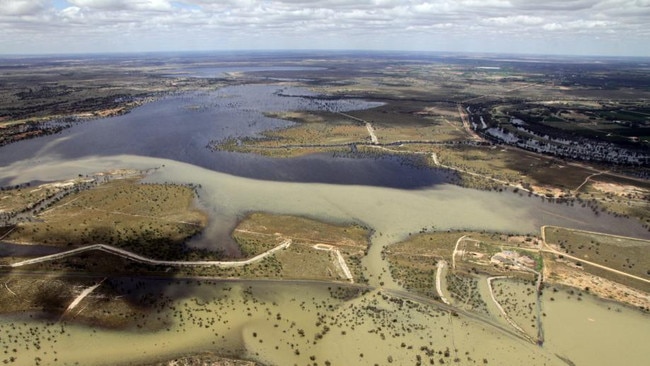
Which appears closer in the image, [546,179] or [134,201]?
[134,201]

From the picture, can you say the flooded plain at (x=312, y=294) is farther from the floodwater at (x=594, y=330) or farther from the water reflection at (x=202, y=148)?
the water reflection at (x=202, y=148)

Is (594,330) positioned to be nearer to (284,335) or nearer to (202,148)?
(284,335)

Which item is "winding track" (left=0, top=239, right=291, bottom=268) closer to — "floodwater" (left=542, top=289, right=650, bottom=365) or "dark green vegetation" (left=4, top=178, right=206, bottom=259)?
"dark green vegetation" (left=4, top=178, right=206, bottom=259)

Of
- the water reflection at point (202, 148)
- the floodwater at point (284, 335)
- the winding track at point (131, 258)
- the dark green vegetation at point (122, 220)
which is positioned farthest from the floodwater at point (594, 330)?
the dark green vegetation at point (122, 220)

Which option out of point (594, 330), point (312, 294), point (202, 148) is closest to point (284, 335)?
point (312, 294)

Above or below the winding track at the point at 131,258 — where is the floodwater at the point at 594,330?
below

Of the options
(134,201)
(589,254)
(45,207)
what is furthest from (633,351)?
(45,207)

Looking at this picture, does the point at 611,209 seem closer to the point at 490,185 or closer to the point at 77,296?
the point at 490,185

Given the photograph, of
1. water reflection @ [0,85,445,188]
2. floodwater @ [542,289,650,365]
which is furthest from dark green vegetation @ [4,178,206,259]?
floodwater @ [542,289,650,365]
